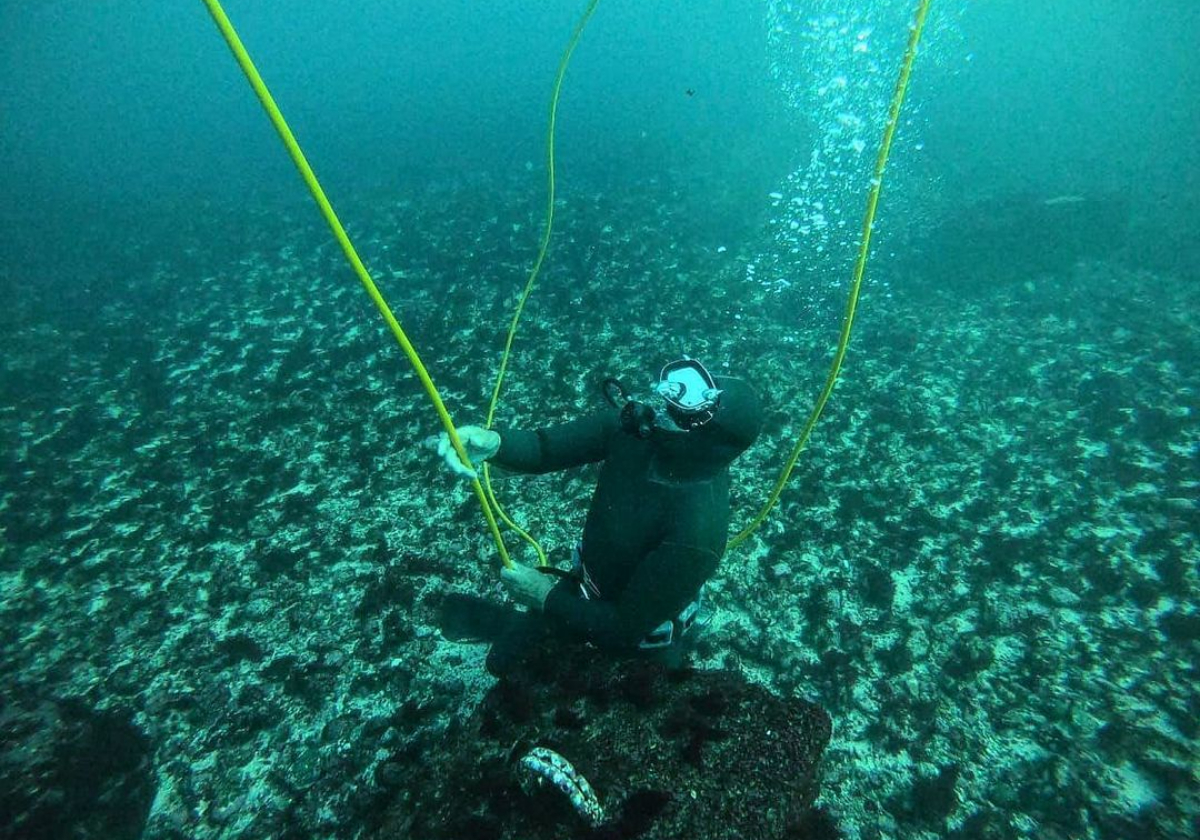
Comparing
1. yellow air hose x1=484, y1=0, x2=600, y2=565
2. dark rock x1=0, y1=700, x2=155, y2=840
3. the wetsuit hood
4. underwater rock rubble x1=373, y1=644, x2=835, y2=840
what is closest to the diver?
the wetsuit hood

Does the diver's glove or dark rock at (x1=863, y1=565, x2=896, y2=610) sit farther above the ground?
the diver's glove

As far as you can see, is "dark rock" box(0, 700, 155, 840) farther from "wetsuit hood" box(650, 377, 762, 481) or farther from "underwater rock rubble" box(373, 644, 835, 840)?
"wetsuit hood" box(650, 377, 762, 481)

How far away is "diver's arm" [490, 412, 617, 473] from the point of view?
2.47m

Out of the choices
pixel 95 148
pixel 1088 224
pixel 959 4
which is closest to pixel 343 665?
pixel 1088 224

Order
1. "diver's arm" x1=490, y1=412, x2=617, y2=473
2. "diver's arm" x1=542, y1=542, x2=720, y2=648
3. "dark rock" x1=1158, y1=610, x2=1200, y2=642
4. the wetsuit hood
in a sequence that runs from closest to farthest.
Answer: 1. the wetsuit hood
2. "diver's arm" x1=542, y1=542, x2=720, y2=648
3. "diver's arm" x1=490, y1=412, x2=617, y2=473
4. "dark rock" x1=1158, y1=610, x2=1200, y2=642

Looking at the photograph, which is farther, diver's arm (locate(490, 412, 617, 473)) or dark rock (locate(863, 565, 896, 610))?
dark rock (locate(863, 565, 896, 610))

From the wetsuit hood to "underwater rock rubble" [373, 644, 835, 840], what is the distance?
1024 mm

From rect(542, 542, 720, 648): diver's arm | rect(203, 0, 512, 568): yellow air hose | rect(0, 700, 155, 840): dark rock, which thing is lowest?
rect(0, 700, 155, 840): dark rock

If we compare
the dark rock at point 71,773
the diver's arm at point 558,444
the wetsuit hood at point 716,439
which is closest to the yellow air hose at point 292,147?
the diver's arm at point 558,444

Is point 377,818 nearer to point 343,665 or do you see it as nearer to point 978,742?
point 343,665

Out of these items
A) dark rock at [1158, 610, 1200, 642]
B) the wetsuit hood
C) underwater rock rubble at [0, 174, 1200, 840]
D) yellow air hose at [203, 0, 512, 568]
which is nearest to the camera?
yellow air hose at [203, 0, 512, 568]

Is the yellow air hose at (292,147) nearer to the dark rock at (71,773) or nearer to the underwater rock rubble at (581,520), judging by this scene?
the underwater rock rubble at (581,520)

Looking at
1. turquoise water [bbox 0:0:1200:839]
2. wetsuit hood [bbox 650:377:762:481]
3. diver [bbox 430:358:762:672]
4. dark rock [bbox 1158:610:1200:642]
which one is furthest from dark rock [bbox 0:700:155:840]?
dark rock [bbox 1158:610:1200:642]

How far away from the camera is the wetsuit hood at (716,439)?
1.93 meters
